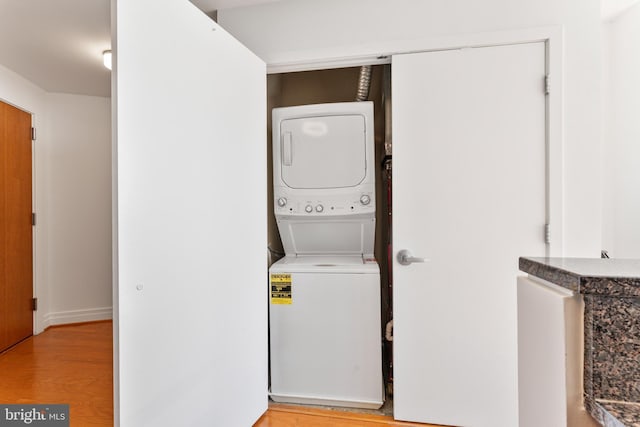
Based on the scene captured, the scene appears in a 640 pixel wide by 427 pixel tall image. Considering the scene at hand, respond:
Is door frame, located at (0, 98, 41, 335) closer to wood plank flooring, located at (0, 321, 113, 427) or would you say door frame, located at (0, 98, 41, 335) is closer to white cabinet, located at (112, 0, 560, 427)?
wood plank flooring, located at (0, 321, 113, 427)

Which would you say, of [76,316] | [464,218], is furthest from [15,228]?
[464,218]

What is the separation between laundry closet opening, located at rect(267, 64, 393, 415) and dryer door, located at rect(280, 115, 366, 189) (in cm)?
6

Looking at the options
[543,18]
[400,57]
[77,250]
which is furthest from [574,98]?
[77,250]

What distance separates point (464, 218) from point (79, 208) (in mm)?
3789

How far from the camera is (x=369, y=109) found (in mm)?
2207

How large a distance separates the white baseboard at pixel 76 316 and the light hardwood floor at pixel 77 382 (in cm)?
9

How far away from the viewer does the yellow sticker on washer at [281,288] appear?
2.05m

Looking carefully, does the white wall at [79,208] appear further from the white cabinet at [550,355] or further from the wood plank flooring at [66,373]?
the white cabinet at [550,355]

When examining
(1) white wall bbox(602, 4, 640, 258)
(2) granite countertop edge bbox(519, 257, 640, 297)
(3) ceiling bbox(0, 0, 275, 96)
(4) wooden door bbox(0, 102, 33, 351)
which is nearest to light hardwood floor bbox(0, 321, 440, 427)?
(4) wooden door bbox(0, 102, 33, 351)

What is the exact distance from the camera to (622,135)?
2.02 meters

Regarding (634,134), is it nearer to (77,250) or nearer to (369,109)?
(369,109)

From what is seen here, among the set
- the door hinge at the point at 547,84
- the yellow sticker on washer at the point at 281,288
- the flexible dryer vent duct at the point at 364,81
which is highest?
the flexible dryer vent duct at the point at 364,81

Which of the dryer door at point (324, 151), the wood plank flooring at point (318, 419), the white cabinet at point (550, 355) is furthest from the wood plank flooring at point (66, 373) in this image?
the white cabinet at point (550, 355)

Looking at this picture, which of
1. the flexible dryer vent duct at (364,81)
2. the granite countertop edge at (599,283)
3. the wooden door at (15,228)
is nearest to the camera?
the granite countertop edge at (599,283)
